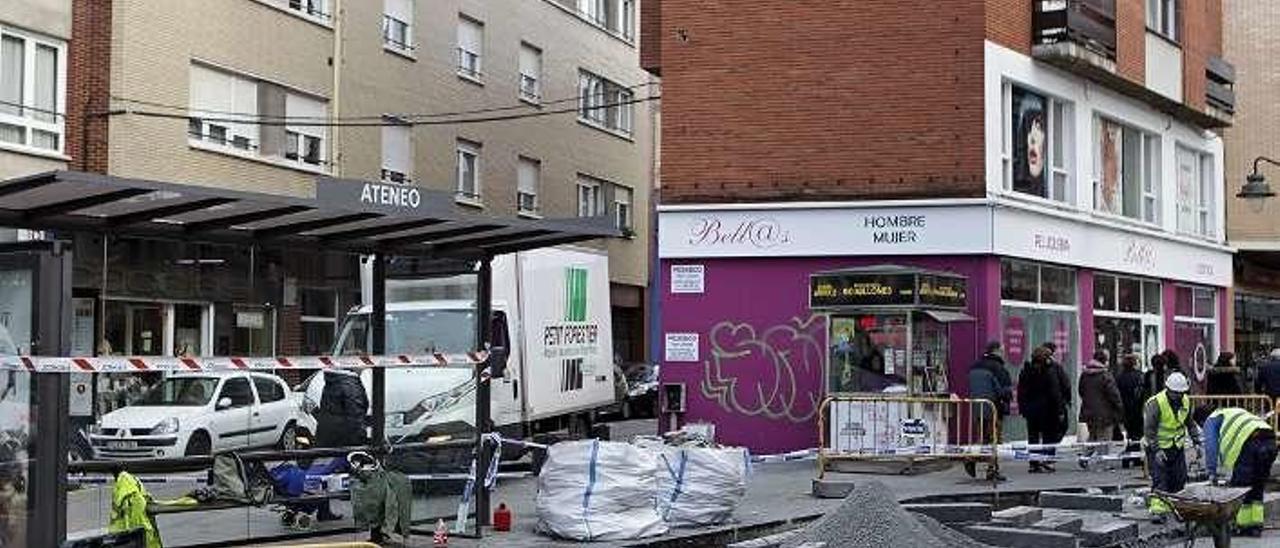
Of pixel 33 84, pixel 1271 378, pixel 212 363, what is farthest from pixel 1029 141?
pixel 212 363

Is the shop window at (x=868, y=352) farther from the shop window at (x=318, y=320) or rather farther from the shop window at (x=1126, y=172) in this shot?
the shop window at (x=318, y=320)

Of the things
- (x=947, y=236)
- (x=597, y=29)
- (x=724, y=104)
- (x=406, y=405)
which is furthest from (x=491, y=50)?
(x=406, y=405)

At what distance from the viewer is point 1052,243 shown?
75.0 ft

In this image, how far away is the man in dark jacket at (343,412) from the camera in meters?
12.7

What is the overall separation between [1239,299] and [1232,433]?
2313 centimetres

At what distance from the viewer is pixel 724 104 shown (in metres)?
22.6

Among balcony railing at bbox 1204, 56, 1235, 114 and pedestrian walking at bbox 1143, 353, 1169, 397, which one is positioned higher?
balcony railing at bbox 1204, 56, 1235, 114

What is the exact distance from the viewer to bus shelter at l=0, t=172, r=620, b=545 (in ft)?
30.3

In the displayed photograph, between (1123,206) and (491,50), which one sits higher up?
(491,50)

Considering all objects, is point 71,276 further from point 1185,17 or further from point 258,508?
point 1185,17

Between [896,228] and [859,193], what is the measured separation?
84 centimetres

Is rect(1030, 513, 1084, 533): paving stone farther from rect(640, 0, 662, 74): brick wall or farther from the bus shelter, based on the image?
rect(640, 0, 662, 74): brick wall

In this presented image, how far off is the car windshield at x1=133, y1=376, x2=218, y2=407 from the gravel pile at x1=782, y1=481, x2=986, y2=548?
9.18 meters

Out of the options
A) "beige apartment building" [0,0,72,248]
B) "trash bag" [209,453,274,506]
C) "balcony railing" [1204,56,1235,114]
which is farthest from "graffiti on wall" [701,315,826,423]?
"balcony railing" [1204,56,1235,114]
